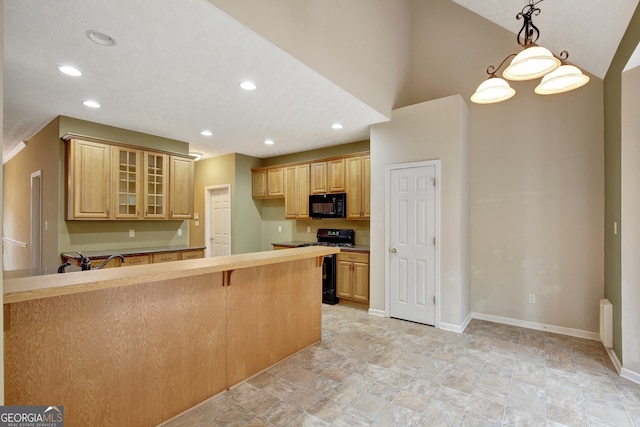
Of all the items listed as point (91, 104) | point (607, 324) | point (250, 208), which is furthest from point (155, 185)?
point (607, 324)

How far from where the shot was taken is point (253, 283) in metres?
2.59

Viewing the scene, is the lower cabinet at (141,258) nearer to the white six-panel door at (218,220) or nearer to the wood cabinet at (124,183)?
the wood cabinet at (124,183)

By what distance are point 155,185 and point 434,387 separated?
4.59 meters

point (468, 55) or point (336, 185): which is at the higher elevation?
point (468, 55)

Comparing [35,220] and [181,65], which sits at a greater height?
[181,65]

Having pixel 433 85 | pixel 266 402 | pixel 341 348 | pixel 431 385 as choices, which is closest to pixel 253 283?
pixel 266 402

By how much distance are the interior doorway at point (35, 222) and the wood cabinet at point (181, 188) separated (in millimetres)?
2119

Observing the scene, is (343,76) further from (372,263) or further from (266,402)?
(266,402)

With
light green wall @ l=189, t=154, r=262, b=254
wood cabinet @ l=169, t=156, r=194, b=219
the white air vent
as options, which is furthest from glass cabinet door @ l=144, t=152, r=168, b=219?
the white air vent

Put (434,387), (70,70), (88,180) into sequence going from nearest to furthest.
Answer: (434,387)
(70,70)
(88,180)

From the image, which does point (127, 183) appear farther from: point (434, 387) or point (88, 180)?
point (434, 387)

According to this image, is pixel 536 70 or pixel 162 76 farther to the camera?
pixel 162 76

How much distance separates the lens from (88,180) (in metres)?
3.99

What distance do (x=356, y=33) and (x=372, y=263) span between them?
2.95m
